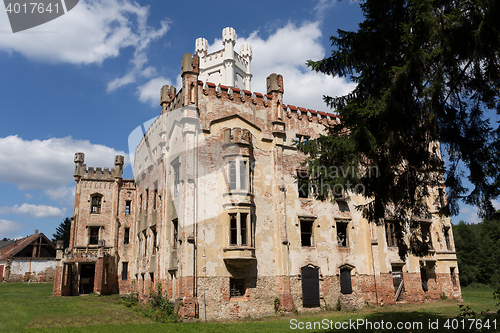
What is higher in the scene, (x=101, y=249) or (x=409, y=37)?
(x=409, y=37)

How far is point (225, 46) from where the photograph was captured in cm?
4675

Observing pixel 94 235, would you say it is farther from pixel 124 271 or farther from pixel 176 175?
pixel 176 175

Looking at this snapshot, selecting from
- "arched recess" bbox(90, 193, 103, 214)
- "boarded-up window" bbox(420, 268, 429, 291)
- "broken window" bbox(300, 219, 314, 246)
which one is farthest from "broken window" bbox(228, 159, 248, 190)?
"arched recess" bbox(90, 193, 103, 214)

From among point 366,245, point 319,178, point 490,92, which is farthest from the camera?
point 366,245

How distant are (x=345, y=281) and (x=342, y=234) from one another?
321 centimetres

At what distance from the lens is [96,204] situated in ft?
122

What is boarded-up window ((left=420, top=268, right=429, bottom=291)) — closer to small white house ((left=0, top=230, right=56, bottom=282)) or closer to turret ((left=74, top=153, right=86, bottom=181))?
turret ((left=74, top=153, right=86, bottom=181))

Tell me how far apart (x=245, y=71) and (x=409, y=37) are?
3999cm

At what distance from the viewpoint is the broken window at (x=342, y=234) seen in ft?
83.0

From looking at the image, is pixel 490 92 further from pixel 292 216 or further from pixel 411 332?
pixel 292 216

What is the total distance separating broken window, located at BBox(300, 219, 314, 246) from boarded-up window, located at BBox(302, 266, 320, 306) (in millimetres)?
1712

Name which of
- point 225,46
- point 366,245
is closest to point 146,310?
point 366,245

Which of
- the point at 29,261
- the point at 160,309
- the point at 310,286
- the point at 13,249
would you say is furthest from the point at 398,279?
the point at 13,249

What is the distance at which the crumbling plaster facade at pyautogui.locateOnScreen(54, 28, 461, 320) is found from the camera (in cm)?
2091
